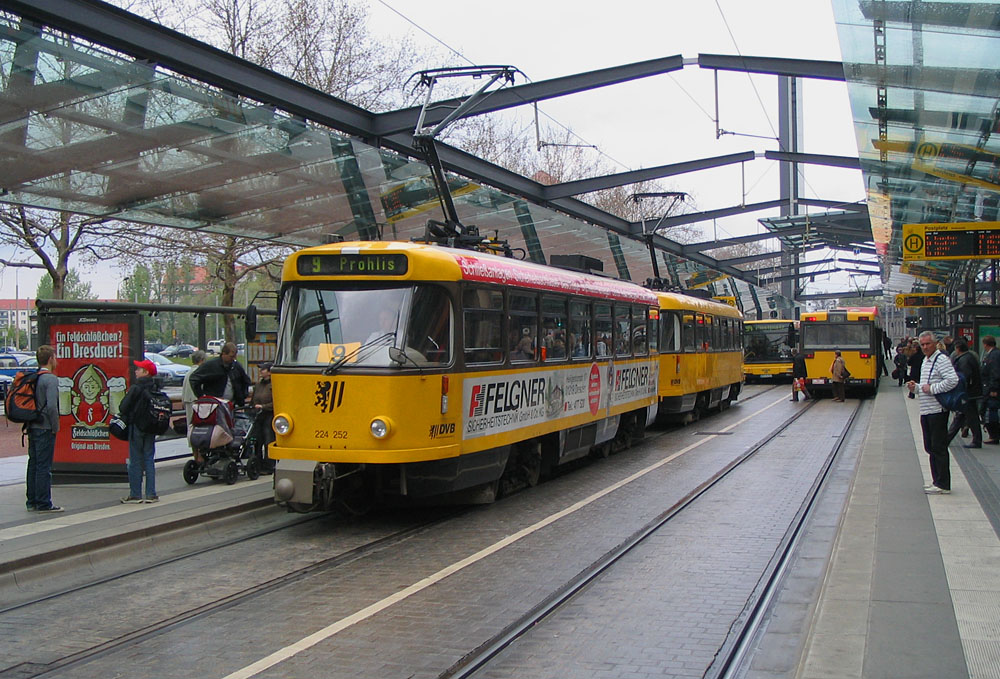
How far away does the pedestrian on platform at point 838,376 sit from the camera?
99.0ft

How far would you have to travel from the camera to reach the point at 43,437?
9.94 metres

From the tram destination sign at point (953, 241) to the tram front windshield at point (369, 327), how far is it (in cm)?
1440

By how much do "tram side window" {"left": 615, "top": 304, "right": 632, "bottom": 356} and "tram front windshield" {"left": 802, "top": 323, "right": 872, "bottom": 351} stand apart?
56.6ft

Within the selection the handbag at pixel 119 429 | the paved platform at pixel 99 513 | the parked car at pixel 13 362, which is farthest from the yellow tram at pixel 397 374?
the parked car at pixel 13 362

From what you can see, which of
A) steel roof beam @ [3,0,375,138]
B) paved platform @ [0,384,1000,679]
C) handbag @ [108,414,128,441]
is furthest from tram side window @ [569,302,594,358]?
handbag @ [108,414,128,441]

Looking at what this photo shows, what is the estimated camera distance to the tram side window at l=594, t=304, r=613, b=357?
14789 millimetres

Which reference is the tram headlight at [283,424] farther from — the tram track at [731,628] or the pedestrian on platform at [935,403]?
the pedestrian on platform at [935,403]

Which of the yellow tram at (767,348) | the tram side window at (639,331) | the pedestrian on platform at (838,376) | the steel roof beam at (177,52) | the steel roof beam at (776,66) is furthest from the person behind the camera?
the yellow tram at (767,348)

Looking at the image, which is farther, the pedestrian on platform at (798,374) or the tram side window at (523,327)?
the pedestrian on platform at (798,374)

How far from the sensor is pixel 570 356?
13461mm

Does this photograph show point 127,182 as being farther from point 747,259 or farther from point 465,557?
point 747,259

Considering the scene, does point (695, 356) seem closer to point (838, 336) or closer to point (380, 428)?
point (838, 336)

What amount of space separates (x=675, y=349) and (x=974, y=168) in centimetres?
690

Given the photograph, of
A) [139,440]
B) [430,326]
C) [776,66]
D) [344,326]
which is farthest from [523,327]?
[776,66]
